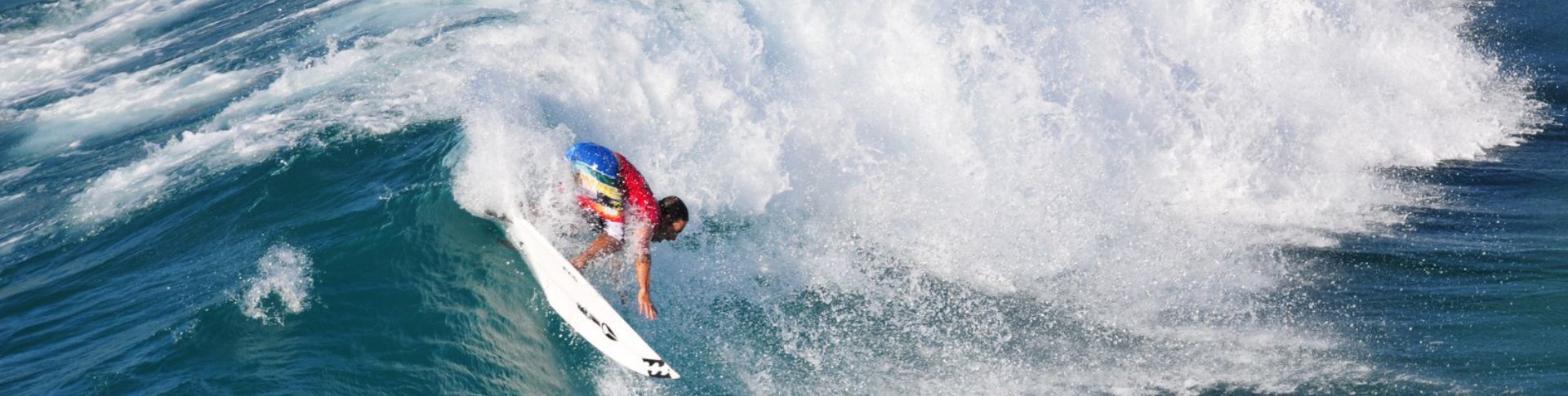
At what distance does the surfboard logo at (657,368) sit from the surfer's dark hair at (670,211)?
1.21m

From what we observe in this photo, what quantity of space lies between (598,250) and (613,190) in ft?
1.56

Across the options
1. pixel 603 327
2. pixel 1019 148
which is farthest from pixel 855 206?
pixel 603 327

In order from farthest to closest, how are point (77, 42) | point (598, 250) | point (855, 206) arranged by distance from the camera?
point (77, 42)
point (855, 206)
point (598, 250)

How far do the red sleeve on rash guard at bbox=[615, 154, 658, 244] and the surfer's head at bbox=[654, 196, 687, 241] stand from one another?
0.14 feet

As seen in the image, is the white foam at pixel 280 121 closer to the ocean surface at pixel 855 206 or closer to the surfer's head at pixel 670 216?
the ocean surface at pixel 855 206

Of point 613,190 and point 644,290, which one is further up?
point 613,190

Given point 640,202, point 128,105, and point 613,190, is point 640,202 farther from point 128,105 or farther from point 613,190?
point 128,105

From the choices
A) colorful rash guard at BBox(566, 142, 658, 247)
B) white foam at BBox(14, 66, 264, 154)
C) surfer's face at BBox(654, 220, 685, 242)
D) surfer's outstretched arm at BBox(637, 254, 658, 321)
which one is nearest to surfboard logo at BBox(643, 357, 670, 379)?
surfer's outstretched arm at BBox(637, 254, 658, 321)

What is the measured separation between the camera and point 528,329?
24.1 ft

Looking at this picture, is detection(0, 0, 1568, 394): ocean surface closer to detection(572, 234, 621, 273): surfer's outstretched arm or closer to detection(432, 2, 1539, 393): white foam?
detection(432, 2, 1539, 393): white foam

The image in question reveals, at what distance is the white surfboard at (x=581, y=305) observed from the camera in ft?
20.1

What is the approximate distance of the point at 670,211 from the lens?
6977 mm

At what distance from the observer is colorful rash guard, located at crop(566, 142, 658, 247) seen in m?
6.94

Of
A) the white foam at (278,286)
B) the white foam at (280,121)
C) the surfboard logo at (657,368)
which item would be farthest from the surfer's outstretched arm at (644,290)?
the white foam at (280,121)
